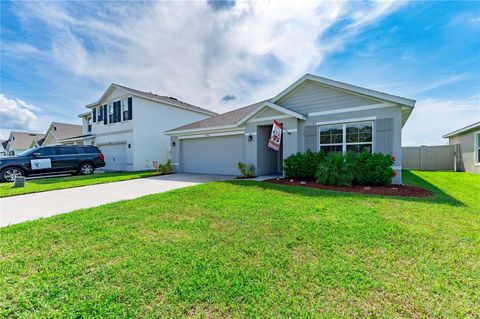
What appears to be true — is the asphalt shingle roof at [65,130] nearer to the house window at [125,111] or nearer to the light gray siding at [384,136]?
the house window at [125,111]

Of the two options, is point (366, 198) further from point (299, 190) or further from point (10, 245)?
point (10, 245)

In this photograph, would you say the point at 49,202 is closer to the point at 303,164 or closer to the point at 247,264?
the point at 247,264

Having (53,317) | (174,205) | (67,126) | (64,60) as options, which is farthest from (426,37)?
(67,126)

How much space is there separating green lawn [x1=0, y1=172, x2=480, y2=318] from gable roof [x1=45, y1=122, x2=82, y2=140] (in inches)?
1148

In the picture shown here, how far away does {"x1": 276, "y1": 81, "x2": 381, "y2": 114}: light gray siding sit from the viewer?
28.4 ft

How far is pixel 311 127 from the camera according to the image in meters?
9.55

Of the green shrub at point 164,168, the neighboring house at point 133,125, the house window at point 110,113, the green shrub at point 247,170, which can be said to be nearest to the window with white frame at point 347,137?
the green shrub at point 247,170

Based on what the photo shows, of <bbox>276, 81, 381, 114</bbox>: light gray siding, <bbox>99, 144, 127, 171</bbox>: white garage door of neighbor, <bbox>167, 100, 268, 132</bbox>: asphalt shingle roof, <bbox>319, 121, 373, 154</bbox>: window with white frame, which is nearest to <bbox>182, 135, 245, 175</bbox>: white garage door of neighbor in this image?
<bbox>167, 100, 268, 132</bbox>: asphalt shingle roof

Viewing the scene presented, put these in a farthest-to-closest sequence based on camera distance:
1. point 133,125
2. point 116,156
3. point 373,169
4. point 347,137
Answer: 1. point 116,156
2. point 133,125
3. point 347,137
4. point 373,169

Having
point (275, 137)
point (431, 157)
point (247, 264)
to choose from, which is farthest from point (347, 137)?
point (431, 157)

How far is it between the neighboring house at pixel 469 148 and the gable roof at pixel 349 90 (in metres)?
8.58

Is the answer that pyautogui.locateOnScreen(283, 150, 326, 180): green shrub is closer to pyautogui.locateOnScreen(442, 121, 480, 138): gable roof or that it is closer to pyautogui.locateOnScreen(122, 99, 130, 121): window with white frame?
pyautogui.locateOnScreen(442, 121, 480, 138): gable roof

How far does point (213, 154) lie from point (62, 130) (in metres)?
26.2

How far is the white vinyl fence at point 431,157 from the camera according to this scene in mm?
14844
